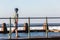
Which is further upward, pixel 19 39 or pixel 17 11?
pixel 17 11

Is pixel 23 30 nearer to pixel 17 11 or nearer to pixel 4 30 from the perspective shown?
pixel 4 30

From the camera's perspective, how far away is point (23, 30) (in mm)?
24812

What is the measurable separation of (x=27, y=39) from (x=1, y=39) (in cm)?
144

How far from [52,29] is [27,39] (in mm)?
12728

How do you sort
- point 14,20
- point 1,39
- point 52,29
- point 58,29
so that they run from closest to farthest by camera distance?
point 1,39
point 14,20
point 52,29
point 58,29

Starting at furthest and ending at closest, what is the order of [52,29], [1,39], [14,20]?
[52,29]
[14,20]
[1,39]

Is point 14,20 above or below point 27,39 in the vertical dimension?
above

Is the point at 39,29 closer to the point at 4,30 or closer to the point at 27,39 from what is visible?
the point at 4,30

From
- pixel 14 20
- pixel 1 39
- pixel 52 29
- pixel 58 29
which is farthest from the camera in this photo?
pixel 58 29

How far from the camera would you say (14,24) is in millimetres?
14734

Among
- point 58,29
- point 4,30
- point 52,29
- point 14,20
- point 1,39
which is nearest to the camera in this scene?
point 1,39

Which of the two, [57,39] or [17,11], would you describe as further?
[17,11]

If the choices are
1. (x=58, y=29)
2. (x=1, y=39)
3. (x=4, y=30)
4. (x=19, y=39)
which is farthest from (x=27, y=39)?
(x=58, y=29)

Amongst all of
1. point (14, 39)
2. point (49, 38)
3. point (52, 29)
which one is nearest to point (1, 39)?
point (14, 39)
